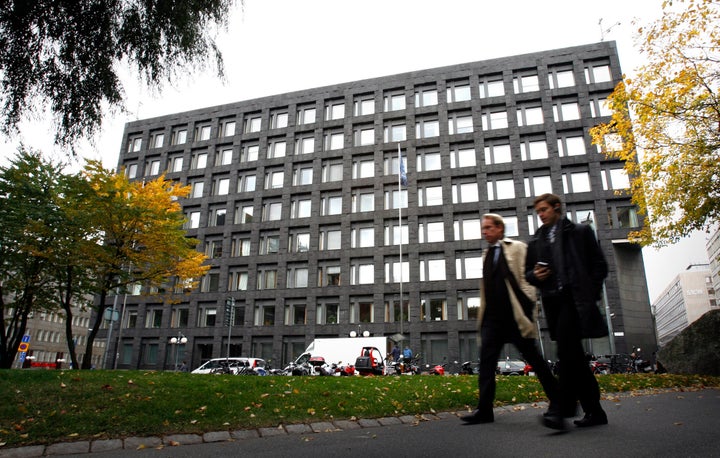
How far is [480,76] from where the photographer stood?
49.2 metres

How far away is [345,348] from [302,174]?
25.8 meters

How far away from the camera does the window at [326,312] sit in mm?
45856

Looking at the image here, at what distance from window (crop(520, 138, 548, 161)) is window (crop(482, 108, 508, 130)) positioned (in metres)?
2.81

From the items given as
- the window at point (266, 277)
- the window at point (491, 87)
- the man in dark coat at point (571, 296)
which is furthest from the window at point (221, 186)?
the man in dark coat at point (571, 296)

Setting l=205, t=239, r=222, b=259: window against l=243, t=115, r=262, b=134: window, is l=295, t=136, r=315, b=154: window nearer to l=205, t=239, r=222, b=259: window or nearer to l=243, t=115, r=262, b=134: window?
l=243, t=115, r=262, b=134: window

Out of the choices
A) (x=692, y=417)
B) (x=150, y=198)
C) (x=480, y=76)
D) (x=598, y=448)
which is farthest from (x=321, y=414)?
(x=480, y=76)

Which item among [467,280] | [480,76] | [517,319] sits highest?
[480,76]

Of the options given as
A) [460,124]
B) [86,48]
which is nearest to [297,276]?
[460,124]

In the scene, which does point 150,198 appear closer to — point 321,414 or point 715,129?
point 321,414

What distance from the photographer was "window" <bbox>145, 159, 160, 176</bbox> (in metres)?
57.5

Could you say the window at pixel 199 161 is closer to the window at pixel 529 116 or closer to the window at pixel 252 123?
the window at pixel 252 123

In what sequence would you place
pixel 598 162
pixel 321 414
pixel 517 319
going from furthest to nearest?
pixel 598 162 < pixel 321 414 < pixel 517 319

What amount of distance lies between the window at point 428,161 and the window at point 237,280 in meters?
21.7

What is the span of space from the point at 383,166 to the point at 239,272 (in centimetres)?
1918
